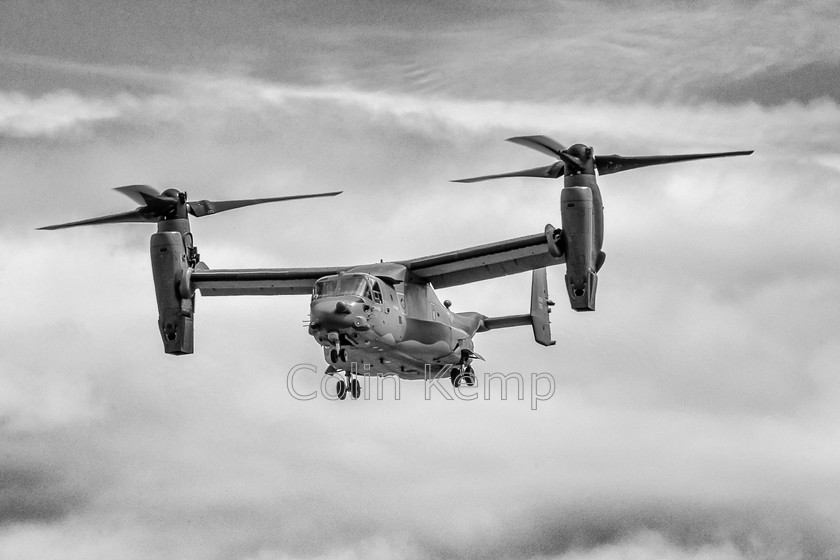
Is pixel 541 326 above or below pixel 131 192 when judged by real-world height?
below

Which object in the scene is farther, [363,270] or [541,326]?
[541,326]

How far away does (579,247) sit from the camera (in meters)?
28.5

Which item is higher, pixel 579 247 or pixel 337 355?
pixel 579 247

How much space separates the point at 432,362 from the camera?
1245 inches

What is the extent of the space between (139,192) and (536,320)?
377 inches

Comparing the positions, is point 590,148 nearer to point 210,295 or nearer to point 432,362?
point 432,362

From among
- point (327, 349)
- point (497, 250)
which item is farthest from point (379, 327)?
point (497, 250)

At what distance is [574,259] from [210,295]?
9.18 m

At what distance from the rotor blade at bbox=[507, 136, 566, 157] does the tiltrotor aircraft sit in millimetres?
25

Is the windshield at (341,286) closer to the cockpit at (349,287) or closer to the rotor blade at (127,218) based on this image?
the cockpit at (349,287)

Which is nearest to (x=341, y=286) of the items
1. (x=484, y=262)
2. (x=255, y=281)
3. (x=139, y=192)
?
(x=484, y=262)

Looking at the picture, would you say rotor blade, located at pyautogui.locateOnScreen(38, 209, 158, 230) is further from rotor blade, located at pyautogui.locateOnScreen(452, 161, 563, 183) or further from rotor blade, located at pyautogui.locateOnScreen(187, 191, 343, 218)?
rotor blade, located at pyautogui.locateOnScreen(452, 161, 563, 183)

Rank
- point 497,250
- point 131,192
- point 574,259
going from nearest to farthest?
point 574,259, point 497,250, point 131,192

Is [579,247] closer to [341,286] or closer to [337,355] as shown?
[341,286]
